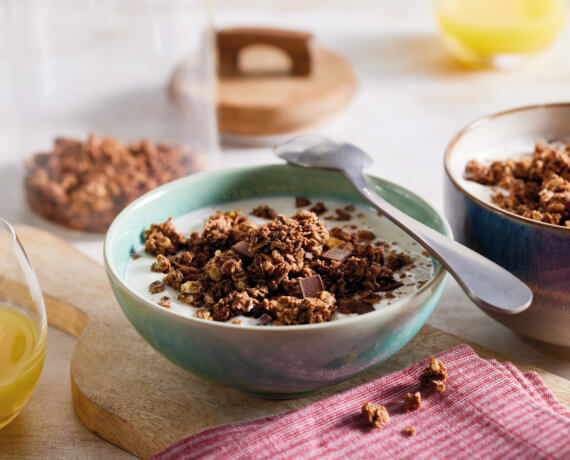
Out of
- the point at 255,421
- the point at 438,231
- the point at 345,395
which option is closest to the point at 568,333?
the point at 438,231

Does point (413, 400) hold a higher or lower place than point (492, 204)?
lower

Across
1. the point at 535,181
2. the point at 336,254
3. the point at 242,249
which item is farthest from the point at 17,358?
the point at 535,181

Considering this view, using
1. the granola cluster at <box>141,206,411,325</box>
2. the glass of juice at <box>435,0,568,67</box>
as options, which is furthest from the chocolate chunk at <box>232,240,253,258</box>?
the glass of juice at <box>435,0,568,67</box>

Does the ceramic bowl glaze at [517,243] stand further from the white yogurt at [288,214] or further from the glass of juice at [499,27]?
the glass of juice at [499,27]

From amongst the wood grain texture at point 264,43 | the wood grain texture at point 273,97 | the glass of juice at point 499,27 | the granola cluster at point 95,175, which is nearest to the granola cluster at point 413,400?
the granola cluster at point 95,175

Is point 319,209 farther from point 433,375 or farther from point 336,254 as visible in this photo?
point 433,375
